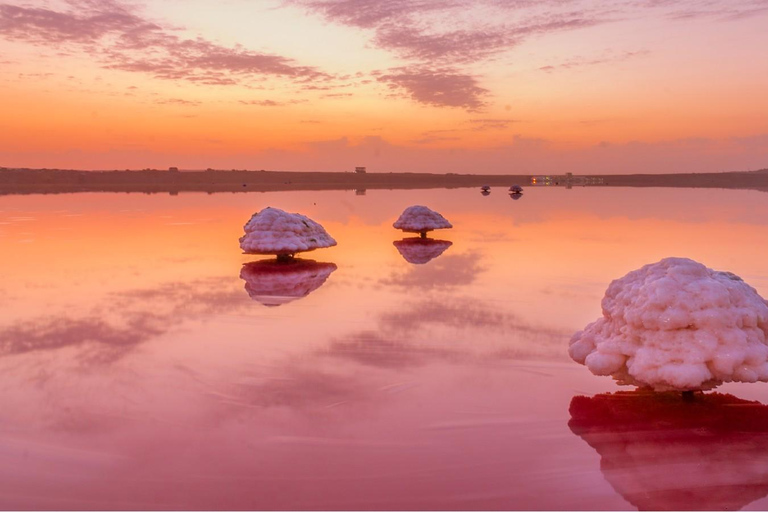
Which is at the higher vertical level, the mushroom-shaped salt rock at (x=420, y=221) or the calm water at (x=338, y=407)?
the mushroom-shaped salt rock at (x=420, y=221)

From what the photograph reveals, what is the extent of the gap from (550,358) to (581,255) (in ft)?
37.7

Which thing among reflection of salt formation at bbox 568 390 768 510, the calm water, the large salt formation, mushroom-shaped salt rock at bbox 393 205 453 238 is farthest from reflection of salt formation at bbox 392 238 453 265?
reflection of salt formation at bbox 568 390 768 510

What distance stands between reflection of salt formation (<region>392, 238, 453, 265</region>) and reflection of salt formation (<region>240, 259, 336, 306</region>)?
2.95m

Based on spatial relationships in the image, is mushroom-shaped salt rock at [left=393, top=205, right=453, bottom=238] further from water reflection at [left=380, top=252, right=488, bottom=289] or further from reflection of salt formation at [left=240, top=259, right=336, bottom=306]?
reflection of salt formation at [left=240, top=259, right=336, bottom=306]

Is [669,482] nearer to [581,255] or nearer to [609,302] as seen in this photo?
[609,302]

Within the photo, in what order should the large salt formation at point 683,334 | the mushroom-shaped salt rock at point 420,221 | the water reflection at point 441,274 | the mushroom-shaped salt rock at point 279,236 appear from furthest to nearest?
the mushroom-shaped salt rock at point 420,221, the mushroom-shaped salt rock at point 279,236, the water reflection at point 441,274, the large salt formation at point 683,334

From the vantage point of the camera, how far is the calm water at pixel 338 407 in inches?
185

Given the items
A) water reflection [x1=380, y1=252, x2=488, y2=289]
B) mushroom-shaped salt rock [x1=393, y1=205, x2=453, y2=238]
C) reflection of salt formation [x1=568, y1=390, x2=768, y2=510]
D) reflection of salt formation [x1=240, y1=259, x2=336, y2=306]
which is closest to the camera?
reflection of salt formation [x1=568, y1=390, x2=768, y2=510]

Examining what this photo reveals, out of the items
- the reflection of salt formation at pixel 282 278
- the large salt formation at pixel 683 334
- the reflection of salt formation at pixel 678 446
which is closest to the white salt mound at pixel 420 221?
the reflection of salt formation at pixel 282 278

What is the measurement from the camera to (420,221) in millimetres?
24391

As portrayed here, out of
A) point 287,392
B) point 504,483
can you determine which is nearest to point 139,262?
point 287,392

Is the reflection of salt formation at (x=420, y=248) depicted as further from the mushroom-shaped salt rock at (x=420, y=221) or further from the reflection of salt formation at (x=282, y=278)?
the reflection of salt formation at (x=282, y=278)

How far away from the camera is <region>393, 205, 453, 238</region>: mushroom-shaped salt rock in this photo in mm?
24266

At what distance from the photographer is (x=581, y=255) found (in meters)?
18.8
